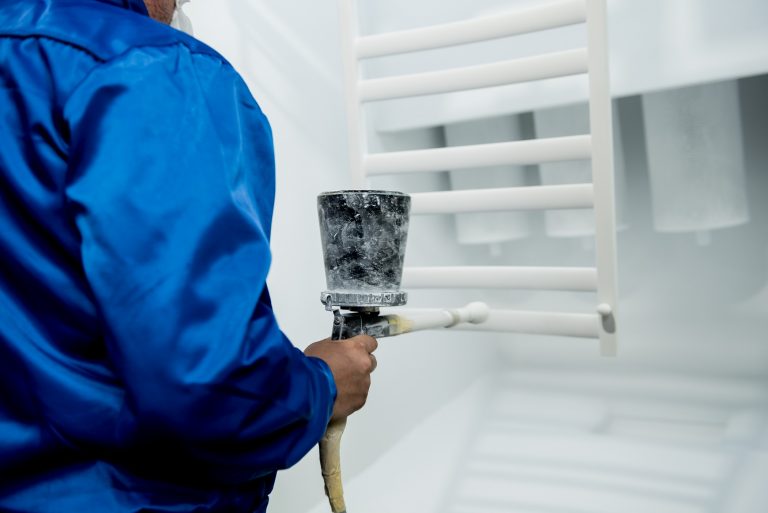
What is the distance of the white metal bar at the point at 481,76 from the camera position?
49.1 inches

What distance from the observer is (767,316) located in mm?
1859

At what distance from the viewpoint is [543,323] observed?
132 centimetres

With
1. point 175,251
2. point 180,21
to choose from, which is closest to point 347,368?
point 175,251

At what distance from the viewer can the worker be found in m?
0.55

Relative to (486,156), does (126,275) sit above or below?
below

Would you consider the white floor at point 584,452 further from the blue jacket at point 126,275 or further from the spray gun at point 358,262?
the blue jacket at point 126,275

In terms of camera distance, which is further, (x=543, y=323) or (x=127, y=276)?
(x=543, y=323)

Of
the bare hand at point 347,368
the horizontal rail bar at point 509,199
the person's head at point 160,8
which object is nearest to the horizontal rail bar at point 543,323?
the horizontal rail bar at point 509,199

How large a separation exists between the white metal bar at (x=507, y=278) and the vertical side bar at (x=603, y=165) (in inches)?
1.2

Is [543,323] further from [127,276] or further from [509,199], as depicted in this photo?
[127,276]

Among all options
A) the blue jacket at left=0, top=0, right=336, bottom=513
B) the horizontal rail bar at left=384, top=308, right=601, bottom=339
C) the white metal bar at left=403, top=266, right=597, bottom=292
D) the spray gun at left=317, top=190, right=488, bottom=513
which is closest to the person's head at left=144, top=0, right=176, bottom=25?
the blue jacket at left=0, top=0, right=336, bottom=513

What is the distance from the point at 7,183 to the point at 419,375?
1392 mm

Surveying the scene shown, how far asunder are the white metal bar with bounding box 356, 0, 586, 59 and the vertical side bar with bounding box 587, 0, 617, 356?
4cm

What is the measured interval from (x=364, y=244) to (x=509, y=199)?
0.51 m
